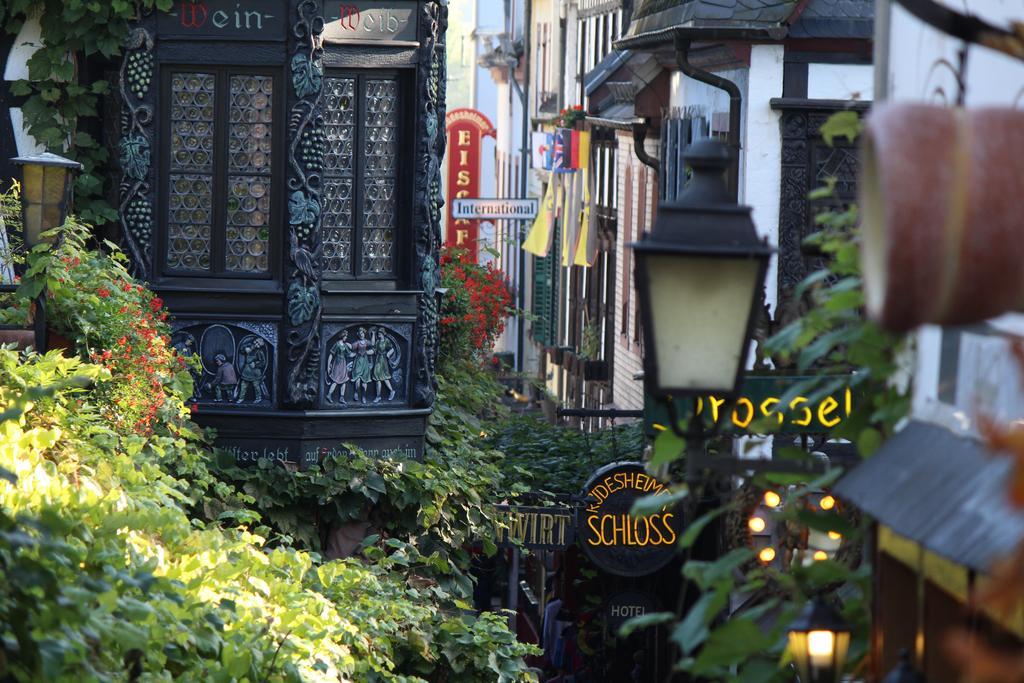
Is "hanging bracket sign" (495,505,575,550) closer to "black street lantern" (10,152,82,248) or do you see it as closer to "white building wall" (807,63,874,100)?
"white building wall" (807,63,874,100)

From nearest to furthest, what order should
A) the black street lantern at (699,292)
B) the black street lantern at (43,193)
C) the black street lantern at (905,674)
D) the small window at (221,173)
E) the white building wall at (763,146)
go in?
the black street lantern at (905,674), the black street lantern at (699,292), the black street lantern at (43,193), the small window at (221,173), the white building wall at (763,146)

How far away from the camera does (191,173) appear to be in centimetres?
1414

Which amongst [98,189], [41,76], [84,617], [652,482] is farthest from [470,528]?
[84,617]

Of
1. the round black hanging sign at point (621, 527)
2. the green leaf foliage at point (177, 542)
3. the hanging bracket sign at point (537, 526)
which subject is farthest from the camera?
the hanging bracket sign at point (537, 526)

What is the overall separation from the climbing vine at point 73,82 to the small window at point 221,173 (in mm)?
426

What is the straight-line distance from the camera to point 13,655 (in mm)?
4578

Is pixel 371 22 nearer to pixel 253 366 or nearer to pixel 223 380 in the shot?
pixel 253 366

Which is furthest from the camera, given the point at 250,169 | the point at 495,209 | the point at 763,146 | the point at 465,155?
the point at 465,155

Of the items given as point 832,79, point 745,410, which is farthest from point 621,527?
point 745,410

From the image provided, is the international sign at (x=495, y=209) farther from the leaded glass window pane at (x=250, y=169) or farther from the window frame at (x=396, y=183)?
the leaded glass window pane at (x=250, y=169)

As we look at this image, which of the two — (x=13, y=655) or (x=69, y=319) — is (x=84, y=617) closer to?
(x=13, y=655)

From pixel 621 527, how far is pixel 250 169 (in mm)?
4263

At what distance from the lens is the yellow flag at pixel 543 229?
2792 cm

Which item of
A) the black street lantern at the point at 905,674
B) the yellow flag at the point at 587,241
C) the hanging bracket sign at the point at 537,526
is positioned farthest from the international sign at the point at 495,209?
the black street lantern at the point at 905,674
